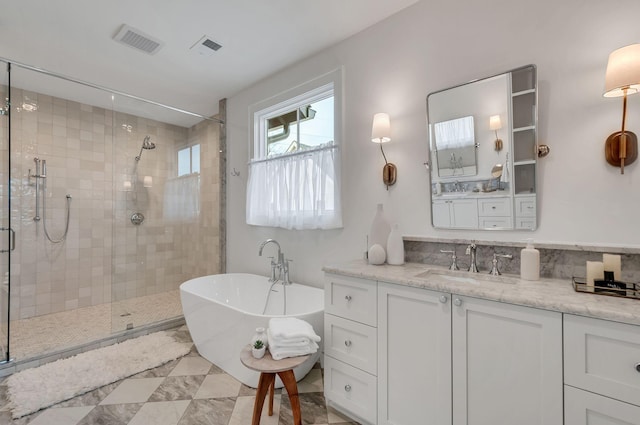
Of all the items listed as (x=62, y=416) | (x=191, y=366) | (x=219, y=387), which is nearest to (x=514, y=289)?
(x=219, y=387)

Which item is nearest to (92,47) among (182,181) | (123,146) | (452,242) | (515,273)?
(123,146)

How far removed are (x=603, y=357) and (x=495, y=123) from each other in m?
1.19

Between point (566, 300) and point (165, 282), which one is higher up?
point (566, 300)

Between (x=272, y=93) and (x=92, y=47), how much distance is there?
1546mm

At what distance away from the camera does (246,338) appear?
1.97 meters

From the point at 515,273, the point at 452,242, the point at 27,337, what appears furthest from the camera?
the point at 27,337

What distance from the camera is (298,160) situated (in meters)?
2.63

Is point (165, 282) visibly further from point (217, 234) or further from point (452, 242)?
point (452, 242)

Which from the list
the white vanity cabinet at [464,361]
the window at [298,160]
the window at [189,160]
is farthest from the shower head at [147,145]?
the white vanity cabinet at [464,361]

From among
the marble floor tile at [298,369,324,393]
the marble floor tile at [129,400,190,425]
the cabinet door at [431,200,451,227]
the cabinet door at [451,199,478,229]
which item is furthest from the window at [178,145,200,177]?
the cabinet door at [451,199,478,229]

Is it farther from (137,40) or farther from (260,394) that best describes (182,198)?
(260,394)

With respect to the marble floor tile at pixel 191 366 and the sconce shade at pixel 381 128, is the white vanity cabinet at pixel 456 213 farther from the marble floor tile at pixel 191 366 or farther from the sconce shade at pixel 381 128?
the marble floor tile at pixel 191 366

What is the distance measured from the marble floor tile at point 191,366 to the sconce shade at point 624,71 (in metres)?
2.93

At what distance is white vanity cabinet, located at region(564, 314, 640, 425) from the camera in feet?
2.99
